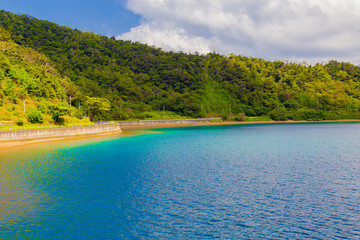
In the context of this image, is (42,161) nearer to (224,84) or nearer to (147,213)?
(147,213)

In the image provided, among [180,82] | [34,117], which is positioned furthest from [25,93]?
[180,82]

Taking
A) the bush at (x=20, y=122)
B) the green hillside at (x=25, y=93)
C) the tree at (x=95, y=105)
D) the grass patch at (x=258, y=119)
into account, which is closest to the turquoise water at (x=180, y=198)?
the bush at (x=20, y=122)

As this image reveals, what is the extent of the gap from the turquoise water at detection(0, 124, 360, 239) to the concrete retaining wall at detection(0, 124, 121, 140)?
16766mm

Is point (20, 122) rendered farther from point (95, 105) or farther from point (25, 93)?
point (95, 105)

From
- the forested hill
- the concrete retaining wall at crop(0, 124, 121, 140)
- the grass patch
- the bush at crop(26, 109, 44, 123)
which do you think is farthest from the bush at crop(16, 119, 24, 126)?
the grass patch

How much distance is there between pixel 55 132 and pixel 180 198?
43747 mm

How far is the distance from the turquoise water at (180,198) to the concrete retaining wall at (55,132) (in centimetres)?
1677

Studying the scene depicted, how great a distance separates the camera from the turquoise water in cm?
1451

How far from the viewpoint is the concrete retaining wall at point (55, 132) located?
46688 mm

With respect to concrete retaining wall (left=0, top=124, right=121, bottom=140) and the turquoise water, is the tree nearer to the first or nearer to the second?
concrete retaining wall (left=0, top=124, right=121, bottom=140)

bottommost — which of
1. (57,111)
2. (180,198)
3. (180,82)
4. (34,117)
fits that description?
(180,198)

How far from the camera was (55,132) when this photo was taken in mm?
55688

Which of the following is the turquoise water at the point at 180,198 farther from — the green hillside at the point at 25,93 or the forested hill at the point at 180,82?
the forested hill at the point at 180,82

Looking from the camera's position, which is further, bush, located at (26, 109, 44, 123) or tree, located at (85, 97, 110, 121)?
tree, located at (85, 97, 110, 121)
